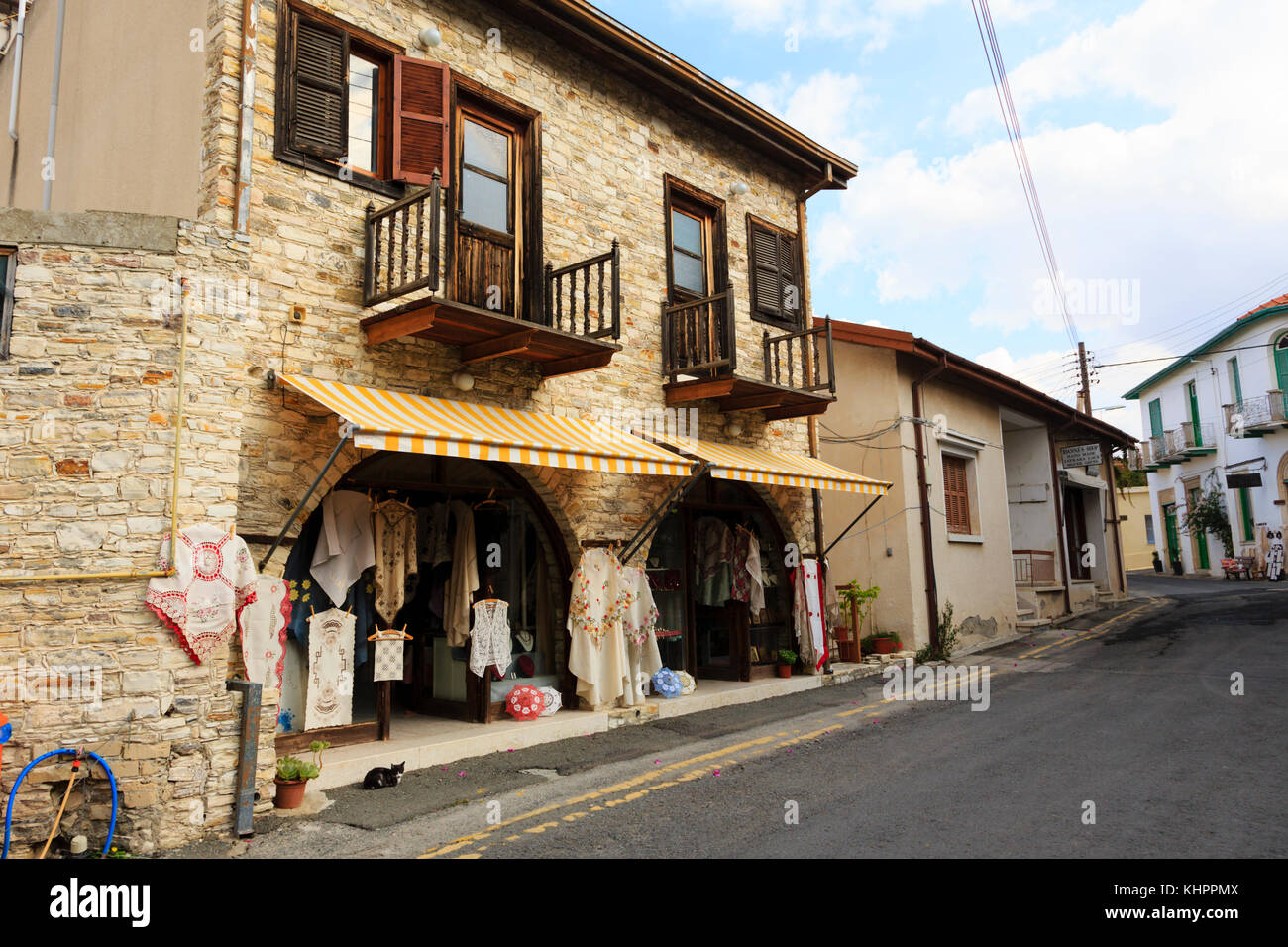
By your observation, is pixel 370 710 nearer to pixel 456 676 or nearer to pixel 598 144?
pixel 456 676

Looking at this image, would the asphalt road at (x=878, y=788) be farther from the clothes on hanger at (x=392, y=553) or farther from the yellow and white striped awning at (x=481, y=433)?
the yellow and white striped awning at (x=481, y=433)

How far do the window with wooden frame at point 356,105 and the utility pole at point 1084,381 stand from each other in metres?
27.9

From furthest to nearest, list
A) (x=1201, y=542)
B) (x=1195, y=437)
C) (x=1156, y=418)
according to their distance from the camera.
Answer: (x=1156, y=418)
(x=1201, y=542)
(x=1195, y=437)

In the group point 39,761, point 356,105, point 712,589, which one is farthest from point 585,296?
point 39,761

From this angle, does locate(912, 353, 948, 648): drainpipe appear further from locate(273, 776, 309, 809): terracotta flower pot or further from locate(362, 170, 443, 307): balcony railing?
locate(273, 776, 309, 809): terracotta flower pot

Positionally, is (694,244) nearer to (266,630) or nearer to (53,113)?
(53,113)

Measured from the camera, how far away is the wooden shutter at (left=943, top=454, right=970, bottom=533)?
1520 centimetres

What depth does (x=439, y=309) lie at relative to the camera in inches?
271

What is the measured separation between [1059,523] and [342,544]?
1752cm

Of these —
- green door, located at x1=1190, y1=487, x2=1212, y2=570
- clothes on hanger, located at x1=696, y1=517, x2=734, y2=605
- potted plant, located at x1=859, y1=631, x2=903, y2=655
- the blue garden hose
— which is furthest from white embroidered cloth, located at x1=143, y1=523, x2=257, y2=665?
green door, located at x1=1190, y1=487, x2=1212, y2=570
